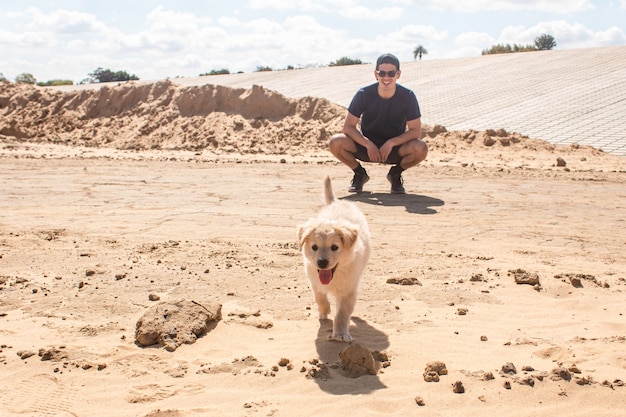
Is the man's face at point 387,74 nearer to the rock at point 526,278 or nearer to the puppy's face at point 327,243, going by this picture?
the rock at point 526,278

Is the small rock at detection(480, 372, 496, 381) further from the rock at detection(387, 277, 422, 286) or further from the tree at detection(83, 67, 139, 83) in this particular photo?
the tree at detection(83, 67, 139, 83)

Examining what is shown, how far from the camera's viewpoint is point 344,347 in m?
4.11

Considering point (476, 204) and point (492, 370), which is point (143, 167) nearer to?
point (476, 204)

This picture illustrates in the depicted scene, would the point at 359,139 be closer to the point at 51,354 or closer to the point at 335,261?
the point at 335,261

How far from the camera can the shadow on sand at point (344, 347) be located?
3.55 meters

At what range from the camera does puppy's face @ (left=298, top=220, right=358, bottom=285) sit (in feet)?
13.5

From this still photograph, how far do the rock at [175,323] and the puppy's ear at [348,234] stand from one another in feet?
3.44

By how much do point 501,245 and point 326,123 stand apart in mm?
9686

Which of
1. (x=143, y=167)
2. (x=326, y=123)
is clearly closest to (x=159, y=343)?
(x=143, y=167)

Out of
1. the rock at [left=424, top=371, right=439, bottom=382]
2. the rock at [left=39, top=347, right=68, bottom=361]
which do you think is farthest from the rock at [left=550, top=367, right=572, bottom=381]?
the rock at [left=39, top=347, right=68, bottom=361]

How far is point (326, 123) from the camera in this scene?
621 inches

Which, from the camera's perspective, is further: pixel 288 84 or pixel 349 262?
pixel 288 84

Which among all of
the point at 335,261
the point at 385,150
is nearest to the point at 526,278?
the point at 335,261

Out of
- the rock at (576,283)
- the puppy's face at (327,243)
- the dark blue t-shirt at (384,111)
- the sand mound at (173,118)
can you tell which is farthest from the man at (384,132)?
the sand mound at (173,118)
